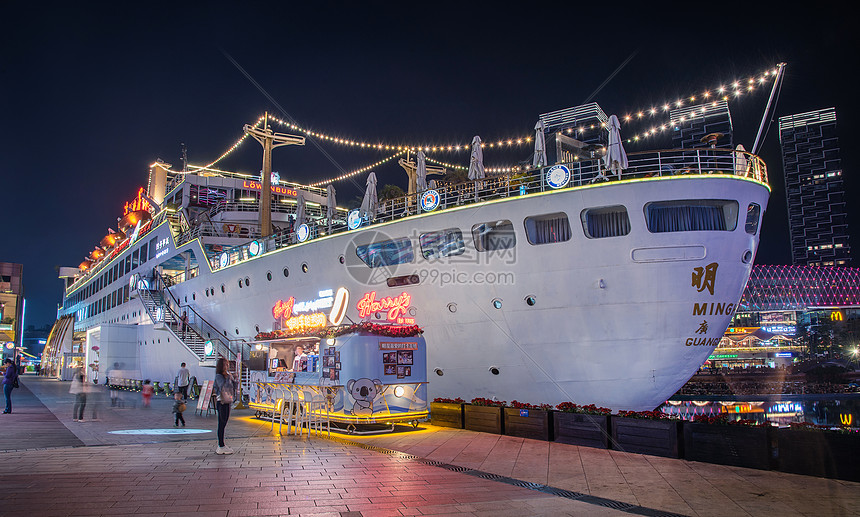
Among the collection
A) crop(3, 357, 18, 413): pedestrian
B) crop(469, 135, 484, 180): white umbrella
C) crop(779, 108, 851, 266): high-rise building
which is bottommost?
crop(3, 357, 18, 413): pedestrian

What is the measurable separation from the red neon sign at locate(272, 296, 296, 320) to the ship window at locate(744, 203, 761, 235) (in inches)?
626

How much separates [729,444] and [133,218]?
167 feet

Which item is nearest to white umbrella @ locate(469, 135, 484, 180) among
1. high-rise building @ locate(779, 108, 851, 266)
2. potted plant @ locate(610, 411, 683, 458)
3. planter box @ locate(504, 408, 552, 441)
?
planter box @ locate(504, 408, 552, 441)

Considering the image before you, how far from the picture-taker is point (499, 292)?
1523 cm

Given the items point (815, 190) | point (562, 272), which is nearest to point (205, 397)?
point (562, 272)

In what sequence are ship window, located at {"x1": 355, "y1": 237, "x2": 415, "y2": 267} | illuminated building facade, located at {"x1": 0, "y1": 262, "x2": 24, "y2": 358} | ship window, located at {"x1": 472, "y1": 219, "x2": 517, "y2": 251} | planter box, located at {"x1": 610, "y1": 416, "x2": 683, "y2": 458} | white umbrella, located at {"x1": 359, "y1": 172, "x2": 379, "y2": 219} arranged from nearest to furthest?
planter box, located at {"x1": 610, "y1": 416, "x2": 683, "y2": 458} < ship window, located at {"x1": 472, "y1": 219, "x2": 517, "y2": 251} < ship window, located at {"x1": 355, "y1": 237, "x2": 415, "y2": 267} < white umbrella, located at {"x1": 359, "y1": 172, "x2": 379, "y2": 219} < illuminated building facade, located at {"x1": 0, "y1": 262, "x2": 24, "y2": 358}

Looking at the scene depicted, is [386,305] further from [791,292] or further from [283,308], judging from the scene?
[791,292]

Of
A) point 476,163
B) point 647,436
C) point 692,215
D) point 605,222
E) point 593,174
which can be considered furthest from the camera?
point 476,163

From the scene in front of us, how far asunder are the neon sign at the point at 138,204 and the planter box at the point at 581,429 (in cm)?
4521

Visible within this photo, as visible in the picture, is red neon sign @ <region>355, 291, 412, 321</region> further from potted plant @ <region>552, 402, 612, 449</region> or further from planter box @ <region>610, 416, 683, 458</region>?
planter box @ <region>610, 416, 683, 458</region>

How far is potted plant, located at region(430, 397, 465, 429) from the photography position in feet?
46.3

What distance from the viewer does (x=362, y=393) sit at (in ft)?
44.1

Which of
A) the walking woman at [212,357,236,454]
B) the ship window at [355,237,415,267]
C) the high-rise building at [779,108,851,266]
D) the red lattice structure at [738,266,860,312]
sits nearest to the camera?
the walking woman at [212,357,236,454]

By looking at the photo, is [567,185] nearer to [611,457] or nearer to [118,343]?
[611,457]
